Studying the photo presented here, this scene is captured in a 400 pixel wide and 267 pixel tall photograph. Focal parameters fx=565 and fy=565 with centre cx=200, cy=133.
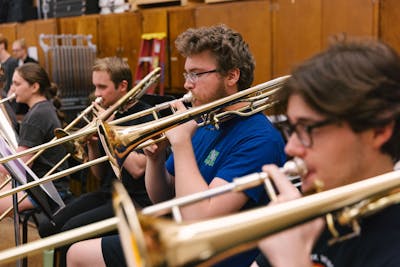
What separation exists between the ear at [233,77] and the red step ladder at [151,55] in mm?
2613

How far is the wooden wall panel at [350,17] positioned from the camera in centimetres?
321

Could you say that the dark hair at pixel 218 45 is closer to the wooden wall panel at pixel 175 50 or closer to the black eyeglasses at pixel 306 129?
the black eyeglasses at pixel 306 129

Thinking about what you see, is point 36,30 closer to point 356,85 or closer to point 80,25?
point 80,25

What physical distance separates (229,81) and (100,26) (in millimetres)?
3741

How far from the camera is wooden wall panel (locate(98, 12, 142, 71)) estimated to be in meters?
5.09

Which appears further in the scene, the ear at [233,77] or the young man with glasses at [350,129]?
the ear at [233,77]

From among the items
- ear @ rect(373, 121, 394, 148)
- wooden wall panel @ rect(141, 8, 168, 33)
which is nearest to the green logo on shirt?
ear @ rect(373, 121, 394, 148)

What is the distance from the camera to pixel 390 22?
3162 mm

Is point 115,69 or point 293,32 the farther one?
point 293,32

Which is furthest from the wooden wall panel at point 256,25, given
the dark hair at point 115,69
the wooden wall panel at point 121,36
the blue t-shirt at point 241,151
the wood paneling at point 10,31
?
the wood paneling at point 10,31

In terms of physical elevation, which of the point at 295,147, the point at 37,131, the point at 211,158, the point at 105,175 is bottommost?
the point at 105,175

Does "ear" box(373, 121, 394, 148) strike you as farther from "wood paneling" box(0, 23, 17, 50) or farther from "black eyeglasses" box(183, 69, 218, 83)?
"wood paneling" box(0, 23, 17, 50)

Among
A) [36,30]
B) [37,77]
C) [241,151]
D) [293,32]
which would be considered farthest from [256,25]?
[36,30]

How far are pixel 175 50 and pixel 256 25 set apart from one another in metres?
0.91
